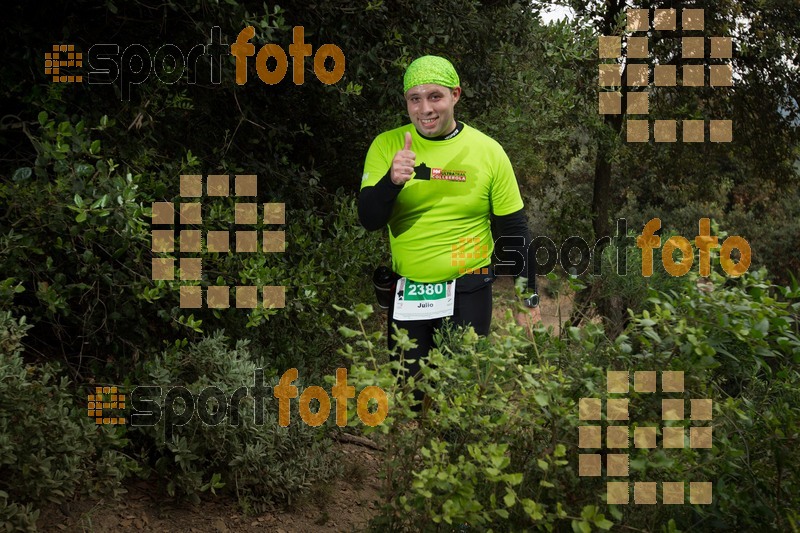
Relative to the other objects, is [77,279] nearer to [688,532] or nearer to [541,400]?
[541,400]

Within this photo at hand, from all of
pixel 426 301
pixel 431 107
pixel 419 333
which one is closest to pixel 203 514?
pixel 419 333

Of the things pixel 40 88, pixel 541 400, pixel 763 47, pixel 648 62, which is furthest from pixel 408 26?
pixel 763 47

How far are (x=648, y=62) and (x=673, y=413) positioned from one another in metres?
11.1

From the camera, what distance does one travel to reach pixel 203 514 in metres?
5.33

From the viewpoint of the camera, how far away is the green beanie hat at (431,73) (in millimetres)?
4758

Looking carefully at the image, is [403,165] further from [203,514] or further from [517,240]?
[203,514]

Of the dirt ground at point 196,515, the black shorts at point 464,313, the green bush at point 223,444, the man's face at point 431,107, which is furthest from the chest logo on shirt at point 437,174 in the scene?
the dirt ground at point 196,515

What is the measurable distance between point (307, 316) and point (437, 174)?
2.08 metres

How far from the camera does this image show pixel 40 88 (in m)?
5.50

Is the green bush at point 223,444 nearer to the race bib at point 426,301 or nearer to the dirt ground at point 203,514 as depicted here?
the dirt ground at point 203,514

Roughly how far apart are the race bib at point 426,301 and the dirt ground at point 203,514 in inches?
13.0

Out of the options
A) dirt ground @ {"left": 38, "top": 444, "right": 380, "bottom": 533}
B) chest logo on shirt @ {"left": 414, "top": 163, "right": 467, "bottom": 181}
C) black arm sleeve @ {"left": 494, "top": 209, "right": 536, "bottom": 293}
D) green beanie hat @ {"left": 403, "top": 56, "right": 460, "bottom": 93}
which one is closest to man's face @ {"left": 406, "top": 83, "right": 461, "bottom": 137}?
green beanie hat @ {"left": 403, "top": 56, "right": 460, "bottom": 93}

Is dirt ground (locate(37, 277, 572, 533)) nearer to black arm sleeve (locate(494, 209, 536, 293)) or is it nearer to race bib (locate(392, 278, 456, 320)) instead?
black arm sleeve (locate(494, 209, 536, 293))

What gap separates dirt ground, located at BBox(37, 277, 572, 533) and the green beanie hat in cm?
134
